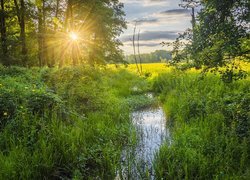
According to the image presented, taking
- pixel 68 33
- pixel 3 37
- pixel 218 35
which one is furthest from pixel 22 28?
pixel 218 35

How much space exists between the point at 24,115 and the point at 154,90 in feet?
38.5

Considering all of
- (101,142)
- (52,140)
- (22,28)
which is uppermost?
(22,28)

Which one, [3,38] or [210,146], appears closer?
[210,146]

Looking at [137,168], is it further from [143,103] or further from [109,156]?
[143,103]

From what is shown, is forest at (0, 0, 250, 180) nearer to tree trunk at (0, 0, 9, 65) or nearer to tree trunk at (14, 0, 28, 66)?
tree trunk at (0, 0, 9, 65)

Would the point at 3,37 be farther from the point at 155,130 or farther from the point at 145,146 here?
the point at 145,146

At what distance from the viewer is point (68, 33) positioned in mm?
23375

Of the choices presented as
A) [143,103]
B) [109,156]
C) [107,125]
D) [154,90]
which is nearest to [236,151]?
[109,156]

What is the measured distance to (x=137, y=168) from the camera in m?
5.01

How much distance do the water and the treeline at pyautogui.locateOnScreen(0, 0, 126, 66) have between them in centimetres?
1321

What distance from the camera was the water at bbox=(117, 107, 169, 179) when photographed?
16.5 ft

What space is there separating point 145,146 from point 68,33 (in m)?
18.7

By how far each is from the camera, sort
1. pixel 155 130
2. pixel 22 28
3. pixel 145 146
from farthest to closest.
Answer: pixel 22 28
pixel 155 130
pixel 145 146

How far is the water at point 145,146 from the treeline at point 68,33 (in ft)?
43.3
